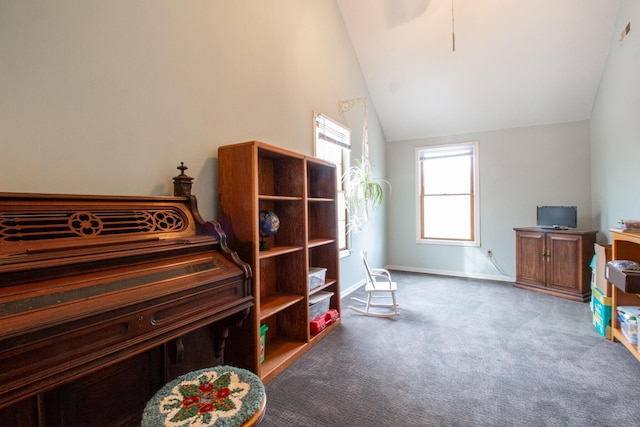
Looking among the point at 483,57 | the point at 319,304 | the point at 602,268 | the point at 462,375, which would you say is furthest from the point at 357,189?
the point at 602,268

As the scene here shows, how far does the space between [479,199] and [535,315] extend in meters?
2.16

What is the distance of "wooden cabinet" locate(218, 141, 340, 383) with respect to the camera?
212 centimetres

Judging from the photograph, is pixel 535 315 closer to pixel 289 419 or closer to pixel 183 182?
pixel 289 419

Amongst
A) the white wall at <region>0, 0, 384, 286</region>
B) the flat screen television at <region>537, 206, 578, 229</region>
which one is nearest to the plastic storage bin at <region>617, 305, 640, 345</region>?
the flat screen television at <region>537, 206, 578, 229</region>

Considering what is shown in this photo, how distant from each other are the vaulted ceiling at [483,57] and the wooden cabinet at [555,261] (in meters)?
1.78

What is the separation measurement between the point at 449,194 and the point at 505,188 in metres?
0.84

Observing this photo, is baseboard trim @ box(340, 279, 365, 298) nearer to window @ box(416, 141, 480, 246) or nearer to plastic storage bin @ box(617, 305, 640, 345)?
window @ box(416, 141, 480, 246)

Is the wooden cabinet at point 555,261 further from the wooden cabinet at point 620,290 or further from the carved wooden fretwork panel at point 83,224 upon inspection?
the carved wooden fretwork panel at point 83,224

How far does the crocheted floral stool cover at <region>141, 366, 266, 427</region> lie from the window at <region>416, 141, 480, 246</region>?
483 cm

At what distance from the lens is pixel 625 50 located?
3.18 meters

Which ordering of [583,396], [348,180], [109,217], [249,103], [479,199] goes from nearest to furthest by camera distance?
[109,217]
[583,396]
[249,103]
[348,180]
[479,199]

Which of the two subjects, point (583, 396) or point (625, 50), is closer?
point (583, 396)

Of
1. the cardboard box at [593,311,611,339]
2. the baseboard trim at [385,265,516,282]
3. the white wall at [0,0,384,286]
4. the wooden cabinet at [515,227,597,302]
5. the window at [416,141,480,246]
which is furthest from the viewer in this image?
the window at [416,141,480,246]

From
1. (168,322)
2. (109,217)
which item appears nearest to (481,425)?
(168,322)
